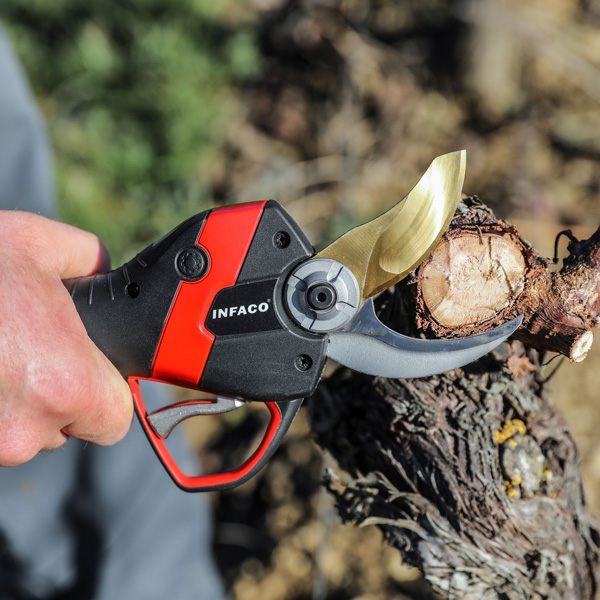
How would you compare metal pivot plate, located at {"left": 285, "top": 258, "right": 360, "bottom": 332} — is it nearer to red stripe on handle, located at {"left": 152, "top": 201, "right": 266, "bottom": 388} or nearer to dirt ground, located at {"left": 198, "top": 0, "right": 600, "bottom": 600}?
red stripe on handle, located at {"left": 152, "top": 201, "right": 266, "bottom": 388}

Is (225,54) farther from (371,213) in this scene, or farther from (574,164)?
(574,164)

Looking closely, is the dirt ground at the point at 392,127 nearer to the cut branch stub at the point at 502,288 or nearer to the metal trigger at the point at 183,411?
the metal trigger at the point at 183,411

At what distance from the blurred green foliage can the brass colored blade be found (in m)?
2.25

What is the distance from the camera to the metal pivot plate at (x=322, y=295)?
118 centimetres

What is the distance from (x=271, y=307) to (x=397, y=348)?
267 millimetres

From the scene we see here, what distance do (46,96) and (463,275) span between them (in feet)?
10.6

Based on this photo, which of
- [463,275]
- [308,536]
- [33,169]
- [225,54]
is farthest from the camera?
[225,54]

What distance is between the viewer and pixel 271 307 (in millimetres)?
1220

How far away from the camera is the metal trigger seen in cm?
130

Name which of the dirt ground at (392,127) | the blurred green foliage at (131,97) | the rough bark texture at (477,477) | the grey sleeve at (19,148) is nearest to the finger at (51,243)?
the rough bark texture at (477,477)

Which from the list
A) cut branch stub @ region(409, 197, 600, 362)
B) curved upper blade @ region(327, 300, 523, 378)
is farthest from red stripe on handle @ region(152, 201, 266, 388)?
cut branch stub @ region(409, 197, 600, 362)

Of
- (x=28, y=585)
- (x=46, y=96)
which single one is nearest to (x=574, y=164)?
→ (x=46, y=96)

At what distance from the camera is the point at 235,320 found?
48.4 inches

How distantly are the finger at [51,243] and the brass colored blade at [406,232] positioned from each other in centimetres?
65
